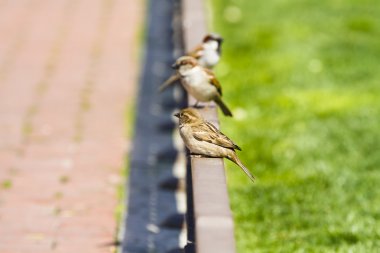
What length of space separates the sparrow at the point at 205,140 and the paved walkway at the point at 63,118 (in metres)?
1.30

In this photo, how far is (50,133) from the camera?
33.2 feet

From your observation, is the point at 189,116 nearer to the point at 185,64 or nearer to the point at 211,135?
the point at 211,135

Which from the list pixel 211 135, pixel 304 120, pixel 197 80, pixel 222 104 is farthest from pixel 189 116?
pixel 304 120

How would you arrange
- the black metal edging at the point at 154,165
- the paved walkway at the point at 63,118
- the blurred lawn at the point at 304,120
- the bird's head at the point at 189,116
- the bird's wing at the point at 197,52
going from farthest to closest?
the bird's wing at the point at 197,52, the blurred lawn at the point at 304,120, the paved walkway at the point at 63,118, the black metal edging at the point at 154,165, the bird's head at the point at 189,116

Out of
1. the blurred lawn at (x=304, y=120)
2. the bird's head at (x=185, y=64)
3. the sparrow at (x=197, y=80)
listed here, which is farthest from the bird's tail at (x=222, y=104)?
the blurred lawn at (x=304, y=120)

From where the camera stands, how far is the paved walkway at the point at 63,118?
7.88 meters

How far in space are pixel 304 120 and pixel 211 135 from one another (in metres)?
4.20

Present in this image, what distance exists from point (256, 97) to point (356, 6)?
461 centimetres

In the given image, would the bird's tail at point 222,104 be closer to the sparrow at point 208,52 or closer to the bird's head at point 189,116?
the sparrow at point 208,52

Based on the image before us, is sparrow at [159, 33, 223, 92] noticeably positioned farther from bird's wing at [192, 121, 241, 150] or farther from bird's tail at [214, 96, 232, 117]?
bird's wing at [192, 121, 241, 150]

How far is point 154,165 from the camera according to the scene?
942 cm

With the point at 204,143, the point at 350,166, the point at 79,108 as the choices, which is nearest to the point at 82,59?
the point at 79,108

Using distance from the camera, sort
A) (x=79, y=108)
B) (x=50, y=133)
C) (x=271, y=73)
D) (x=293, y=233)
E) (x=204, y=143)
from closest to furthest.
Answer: (x=204, y=143)
(x=293, y=233)
(x=50, y=133)
(x=79, y=108)
(x=271, y=73)

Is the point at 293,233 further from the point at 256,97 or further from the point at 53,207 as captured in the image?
the point at 256,97
